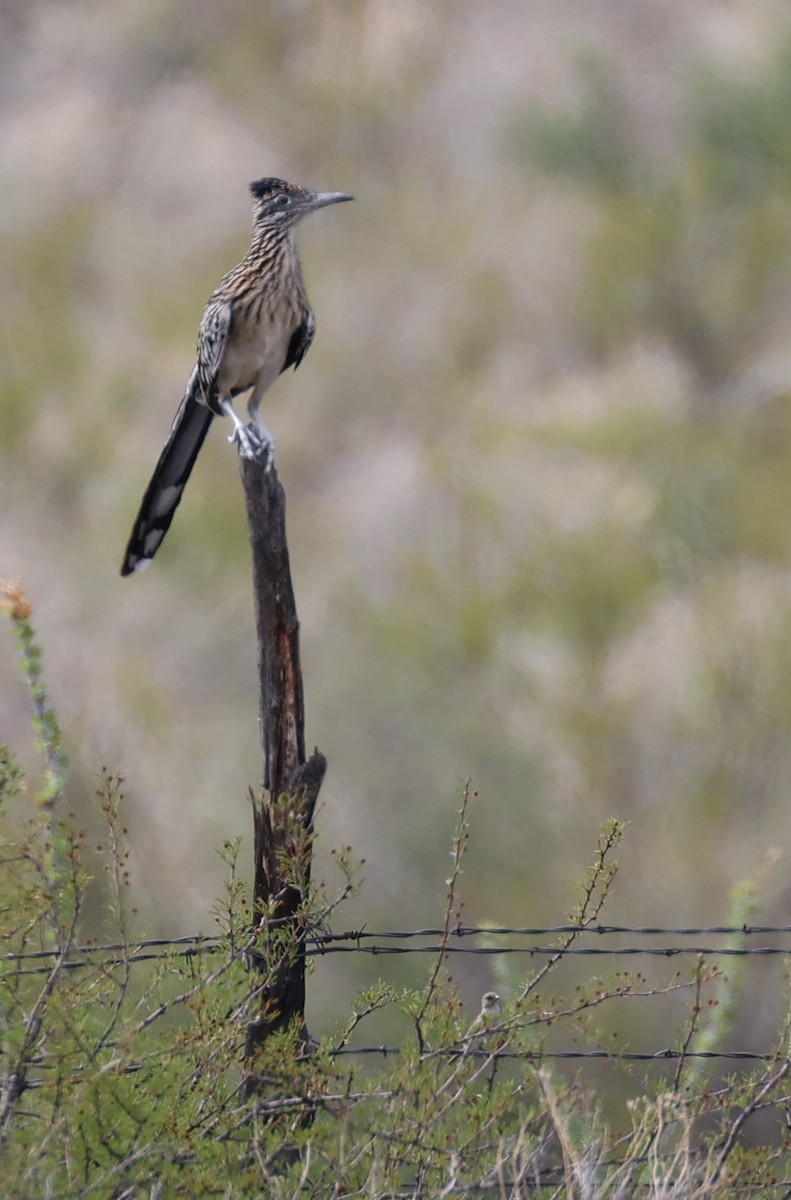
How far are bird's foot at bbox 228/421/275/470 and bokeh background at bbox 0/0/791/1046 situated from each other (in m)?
5.57

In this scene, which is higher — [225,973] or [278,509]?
[278,509]

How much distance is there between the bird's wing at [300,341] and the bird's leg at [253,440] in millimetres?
817

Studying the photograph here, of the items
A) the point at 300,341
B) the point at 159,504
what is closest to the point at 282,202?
the point at 300,341

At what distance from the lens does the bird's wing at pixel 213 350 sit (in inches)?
228

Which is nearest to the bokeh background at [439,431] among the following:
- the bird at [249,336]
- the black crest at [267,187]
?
the bird at [249,336]

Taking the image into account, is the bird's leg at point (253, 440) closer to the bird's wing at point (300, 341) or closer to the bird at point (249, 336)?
the bird at point (249, 336)

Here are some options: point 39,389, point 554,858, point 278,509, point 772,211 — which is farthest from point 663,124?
point 278,509

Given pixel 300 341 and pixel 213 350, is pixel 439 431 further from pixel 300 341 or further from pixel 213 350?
pixel 213 350

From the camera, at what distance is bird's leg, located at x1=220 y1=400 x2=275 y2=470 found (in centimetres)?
426

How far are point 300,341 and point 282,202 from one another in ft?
1.92

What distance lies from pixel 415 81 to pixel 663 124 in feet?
18.3

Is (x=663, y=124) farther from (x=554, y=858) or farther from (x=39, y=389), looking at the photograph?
(x=554, y=858)

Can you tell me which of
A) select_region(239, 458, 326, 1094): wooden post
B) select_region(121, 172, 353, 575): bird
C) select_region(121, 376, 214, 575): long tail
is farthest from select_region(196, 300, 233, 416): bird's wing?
select_region(239, 458, 326, 1094): wooden post

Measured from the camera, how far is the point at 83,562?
19000 mm
